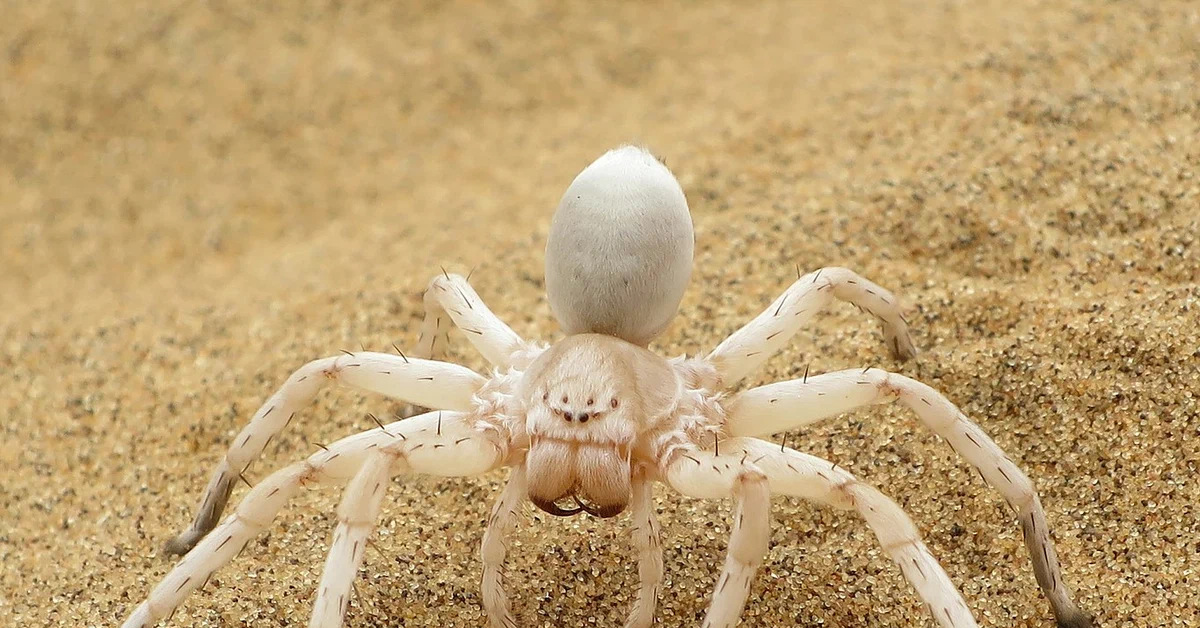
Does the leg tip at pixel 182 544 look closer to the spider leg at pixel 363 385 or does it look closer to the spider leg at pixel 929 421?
the spider leg at pixel 363 385

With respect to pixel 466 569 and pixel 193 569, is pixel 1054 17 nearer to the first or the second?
pixel 466 569

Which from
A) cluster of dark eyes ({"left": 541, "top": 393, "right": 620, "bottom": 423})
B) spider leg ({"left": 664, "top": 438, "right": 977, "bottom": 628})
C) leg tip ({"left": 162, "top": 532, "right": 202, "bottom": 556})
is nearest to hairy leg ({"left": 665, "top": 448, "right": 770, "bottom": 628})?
spider leg ({"left": 664, "top": 438, "right": 977, "bottom": 628})

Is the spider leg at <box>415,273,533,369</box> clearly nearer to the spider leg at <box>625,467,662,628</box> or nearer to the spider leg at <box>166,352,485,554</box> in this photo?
the spider leg at <box>166,352,485,554</box>

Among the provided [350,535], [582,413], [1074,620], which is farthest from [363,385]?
[1074,620]

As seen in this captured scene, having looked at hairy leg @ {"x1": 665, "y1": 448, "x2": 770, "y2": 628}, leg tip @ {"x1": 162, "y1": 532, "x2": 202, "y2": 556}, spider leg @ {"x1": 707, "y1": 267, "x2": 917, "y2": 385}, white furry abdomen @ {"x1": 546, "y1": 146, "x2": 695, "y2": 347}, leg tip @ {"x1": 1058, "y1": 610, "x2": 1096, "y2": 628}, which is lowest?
leg tip @ {"x1": 1058, "y1": 610, "x2": 1096, "y2": 628}

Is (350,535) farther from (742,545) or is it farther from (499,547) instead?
(742,545)

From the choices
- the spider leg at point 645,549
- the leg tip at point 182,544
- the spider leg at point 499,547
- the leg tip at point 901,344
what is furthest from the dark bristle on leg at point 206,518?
the leg tip at point 901,344

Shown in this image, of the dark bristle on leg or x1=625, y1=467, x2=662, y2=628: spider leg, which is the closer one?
x1=625, y1=467, x2=662, y2=628: spider leg
